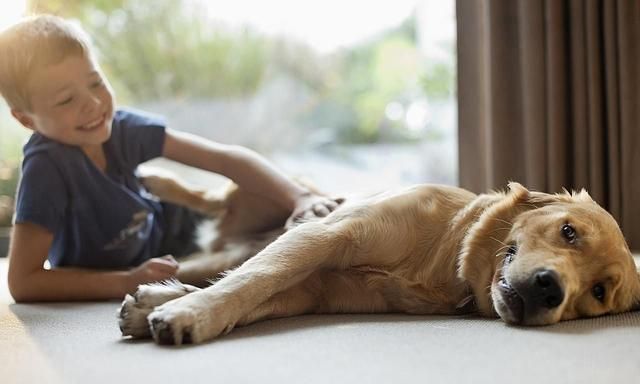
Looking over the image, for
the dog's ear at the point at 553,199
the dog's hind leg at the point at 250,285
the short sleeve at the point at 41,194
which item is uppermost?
the short sleeve at the point at 41,194

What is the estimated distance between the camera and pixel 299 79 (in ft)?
14.1

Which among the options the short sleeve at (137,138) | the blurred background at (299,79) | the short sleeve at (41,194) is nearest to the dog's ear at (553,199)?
the short sleeve at (137,138)

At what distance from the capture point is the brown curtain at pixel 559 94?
309cm

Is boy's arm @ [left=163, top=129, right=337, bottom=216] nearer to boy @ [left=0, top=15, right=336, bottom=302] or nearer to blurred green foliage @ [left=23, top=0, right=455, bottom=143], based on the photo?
boy @ [left=0, top=15, right=336, bottom=302]

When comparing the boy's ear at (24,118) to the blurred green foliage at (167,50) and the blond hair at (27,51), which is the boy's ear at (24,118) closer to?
the blond hair at (27,51)

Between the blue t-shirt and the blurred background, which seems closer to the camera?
the blue t-shirt

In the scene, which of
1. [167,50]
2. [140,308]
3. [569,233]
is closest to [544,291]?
[569,233]

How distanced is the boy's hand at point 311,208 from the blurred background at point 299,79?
1507 mm

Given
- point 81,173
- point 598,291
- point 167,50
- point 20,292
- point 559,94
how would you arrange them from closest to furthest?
point 598,291
point 20,292
point 81,173
point 559,94
point 167,50

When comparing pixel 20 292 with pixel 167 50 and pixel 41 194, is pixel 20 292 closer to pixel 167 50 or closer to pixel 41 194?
pixel 41 194

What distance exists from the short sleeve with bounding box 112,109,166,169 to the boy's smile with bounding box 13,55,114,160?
0.62 feet

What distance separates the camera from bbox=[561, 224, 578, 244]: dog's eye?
6.44 ft

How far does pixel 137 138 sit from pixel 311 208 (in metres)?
0.73

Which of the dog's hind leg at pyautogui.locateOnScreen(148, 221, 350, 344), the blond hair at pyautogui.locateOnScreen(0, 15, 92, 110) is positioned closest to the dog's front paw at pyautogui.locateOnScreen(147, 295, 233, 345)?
the dog's hind leg at pyautogui.locateOnScreen(148, 221, 350, 344)
